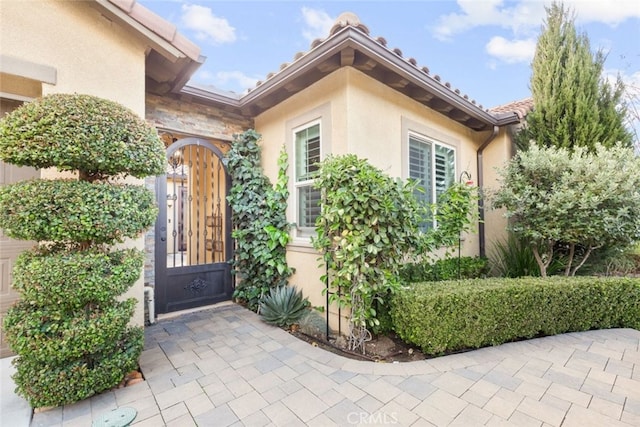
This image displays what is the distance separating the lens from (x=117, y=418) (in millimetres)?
2387

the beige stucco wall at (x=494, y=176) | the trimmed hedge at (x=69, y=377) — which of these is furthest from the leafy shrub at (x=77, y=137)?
the beige stucco wall at (x=494, y=176)

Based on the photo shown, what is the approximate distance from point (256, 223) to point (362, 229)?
2375 millimetres

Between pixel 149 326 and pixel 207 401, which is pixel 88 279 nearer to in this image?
pixel 207 401

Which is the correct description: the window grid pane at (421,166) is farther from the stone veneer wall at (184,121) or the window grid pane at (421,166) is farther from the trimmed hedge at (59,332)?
the trimmed hedge at (59,332)

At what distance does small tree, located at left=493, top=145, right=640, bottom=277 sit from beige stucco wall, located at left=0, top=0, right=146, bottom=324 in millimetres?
6705

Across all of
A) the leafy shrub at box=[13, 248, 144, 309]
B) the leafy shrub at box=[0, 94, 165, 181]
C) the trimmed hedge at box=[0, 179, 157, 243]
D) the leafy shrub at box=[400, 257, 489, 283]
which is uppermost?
the leafy shrub at box=[0, 94, 165, 181]

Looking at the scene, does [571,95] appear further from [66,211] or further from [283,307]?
[66,211]

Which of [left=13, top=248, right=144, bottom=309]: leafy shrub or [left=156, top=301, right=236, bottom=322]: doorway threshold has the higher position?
[left=13, top=248, right=144, bottom=309]: leafy shrub

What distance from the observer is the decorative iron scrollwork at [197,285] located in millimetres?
5375

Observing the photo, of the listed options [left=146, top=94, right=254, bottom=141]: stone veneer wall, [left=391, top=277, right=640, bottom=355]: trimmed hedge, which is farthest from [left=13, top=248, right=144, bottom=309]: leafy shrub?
[left=391, top=277, right=640, bottom=355]: trimmed hedge

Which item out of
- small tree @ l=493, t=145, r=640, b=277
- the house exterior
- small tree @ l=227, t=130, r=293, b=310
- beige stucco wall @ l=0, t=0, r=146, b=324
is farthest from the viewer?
small tree @ l=227, t=130, r=293, b=310

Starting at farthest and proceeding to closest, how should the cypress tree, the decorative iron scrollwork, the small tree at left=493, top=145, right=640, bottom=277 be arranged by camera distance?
the cypress tree, the decorative iron scrollwork, the small tree at left=493, top=145, right=640, bottom=277

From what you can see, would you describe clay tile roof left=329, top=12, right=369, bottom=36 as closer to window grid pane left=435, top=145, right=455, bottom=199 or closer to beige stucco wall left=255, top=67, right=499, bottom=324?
beige stucco wall left=255, top=67, right=499, bottom=324

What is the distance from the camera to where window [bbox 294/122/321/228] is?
495cm
